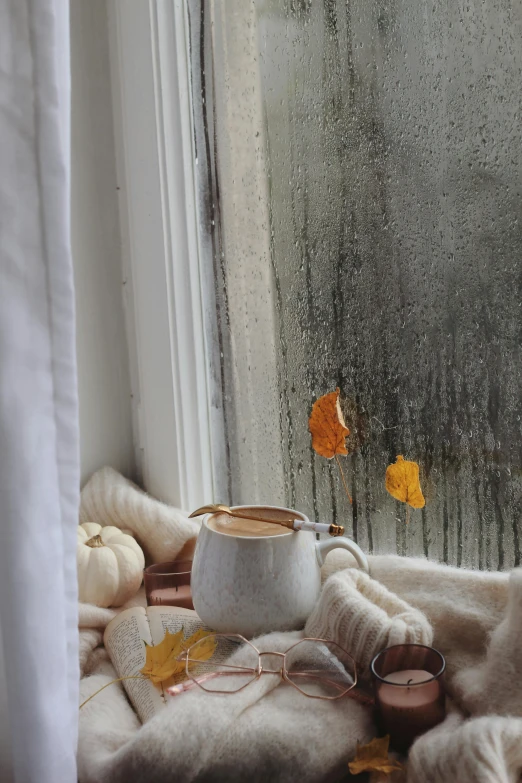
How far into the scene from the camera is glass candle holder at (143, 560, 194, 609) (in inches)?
32.6

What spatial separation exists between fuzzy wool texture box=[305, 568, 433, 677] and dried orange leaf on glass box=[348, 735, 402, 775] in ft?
0.26

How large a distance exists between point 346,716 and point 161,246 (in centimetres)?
63

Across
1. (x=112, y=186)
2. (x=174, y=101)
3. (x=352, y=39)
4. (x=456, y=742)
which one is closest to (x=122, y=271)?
(x=112, y=186)

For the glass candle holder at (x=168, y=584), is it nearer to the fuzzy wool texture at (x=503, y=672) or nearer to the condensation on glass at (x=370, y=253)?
the condensation on glass at (x=370, y=253)

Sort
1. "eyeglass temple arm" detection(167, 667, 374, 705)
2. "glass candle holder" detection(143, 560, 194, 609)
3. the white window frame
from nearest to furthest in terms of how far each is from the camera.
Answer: "eyeglass temple arm" detection(167, 667, 374, 705) < "glass candle holder" detection(143, 560, 194, 609) < the white window frame

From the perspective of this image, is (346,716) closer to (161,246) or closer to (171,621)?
(171,621)

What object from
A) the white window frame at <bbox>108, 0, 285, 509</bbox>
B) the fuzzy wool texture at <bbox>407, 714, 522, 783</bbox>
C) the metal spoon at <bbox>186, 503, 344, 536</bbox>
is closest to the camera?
Result: the fuzzy wool texture at <bbox>407, 714, 522, 783</bbox>

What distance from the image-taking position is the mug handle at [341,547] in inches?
29.5

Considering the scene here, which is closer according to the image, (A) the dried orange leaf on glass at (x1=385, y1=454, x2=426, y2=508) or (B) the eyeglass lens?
(B) the eyeglass lens

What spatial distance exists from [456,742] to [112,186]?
808 mm

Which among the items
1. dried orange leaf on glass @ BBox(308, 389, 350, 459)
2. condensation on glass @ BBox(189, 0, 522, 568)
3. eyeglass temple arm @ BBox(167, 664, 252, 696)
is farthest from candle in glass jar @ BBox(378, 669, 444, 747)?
dried orange leaf on glass @ BBox(308, 389, 350, 459)

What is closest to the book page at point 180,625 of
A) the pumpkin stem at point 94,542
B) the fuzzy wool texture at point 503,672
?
the pumpkin stem at point 94,542

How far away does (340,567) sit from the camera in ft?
2.57

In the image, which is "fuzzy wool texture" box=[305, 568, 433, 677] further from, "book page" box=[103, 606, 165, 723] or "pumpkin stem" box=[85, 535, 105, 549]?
"pumpkin stem" box=[85, 535, 105, 549]
